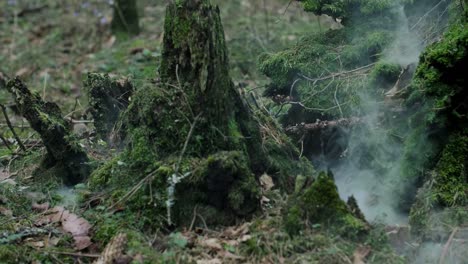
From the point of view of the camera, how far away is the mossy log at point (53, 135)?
4.66 meters

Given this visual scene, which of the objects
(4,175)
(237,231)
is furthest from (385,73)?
(4,175)

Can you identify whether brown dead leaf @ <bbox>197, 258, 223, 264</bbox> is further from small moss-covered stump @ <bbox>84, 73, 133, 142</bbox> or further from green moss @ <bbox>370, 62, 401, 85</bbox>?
green moss @ <bbox>370, 62, 401, 85</bbox>

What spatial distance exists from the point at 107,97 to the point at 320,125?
1836 mm

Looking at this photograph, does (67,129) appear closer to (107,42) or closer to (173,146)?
(173,146)

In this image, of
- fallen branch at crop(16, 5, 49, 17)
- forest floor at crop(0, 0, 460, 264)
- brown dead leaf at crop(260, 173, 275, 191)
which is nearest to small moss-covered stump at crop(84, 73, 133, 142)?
forest floor at crop(0, 0, 460, 264)

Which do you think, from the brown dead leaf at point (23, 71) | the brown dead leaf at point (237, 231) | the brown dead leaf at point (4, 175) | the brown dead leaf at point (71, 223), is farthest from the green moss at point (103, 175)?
the brown dead leaf at point (23, 71)

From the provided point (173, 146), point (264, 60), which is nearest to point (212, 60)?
point (173, 146)

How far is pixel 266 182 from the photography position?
175 inches

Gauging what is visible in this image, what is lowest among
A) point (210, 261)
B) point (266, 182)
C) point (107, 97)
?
point (210, 261)

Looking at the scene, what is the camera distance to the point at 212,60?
412cm

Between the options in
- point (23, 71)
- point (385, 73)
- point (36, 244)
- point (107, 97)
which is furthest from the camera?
point (23, 71)

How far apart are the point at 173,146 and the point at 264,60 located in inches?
63.6

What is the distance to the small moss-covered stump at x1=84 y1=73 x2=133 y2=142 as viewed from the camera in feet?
16.8

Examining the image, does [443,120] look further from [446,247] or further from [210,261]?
[210,261]
